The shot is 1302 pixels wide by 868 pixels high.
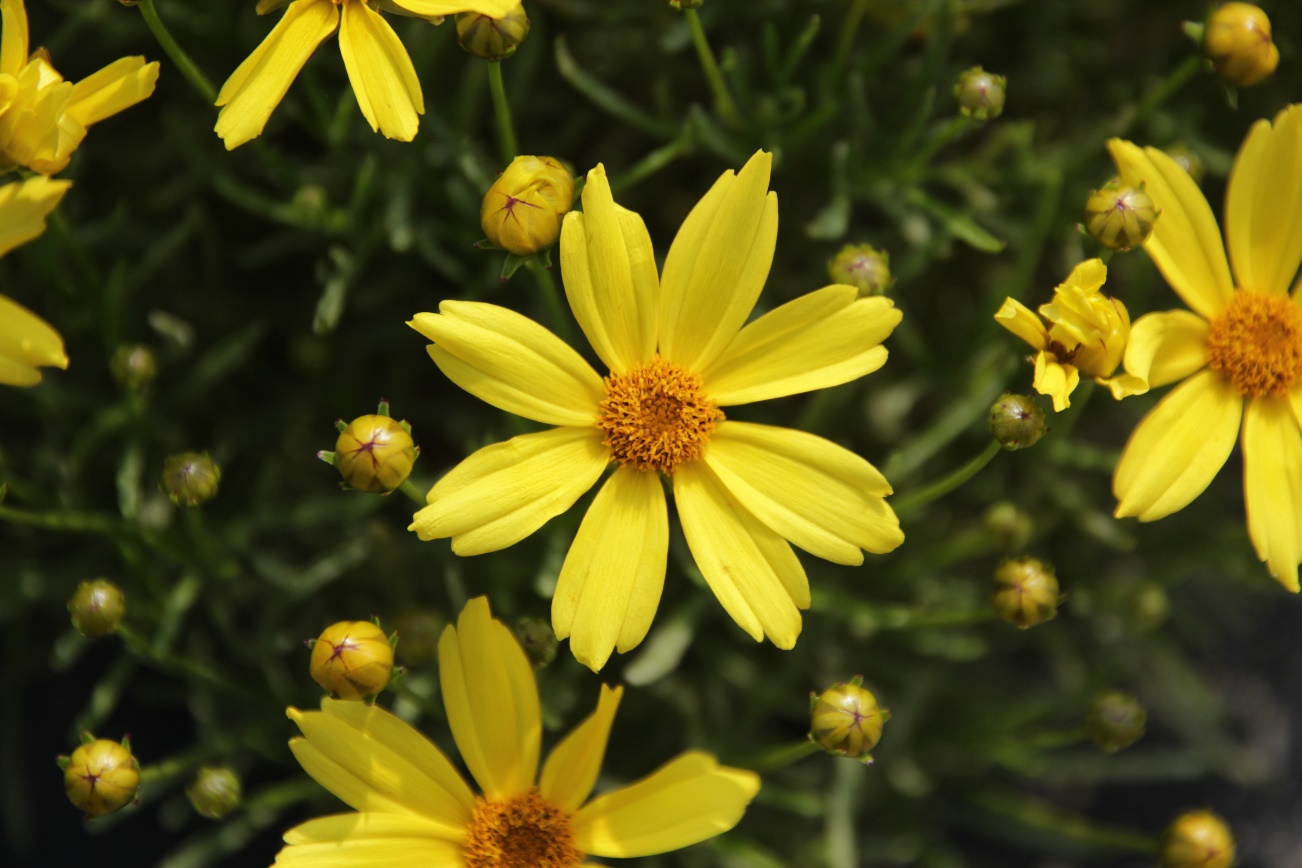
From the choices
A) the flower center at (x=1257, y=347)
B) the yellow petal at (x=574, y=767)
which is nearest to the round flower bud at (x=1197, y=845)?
the flower center at (x=1257, y=347)

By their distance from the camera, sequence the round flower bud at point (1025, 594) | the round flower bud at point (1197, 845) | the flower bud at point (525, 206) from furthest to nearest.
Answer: the round flower bud at point (1197, 845)
the round flower bud at point (1025, 594)
the flower bud at point (525, 206)

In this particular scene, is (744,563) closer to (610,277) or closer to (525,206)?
(610,277)

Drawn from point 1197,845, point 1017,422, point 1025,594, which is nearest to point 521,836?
point 1025,594

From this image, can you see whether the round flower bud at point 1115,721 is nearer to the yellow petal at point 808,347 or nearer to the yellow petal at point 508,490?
the yellow petal at point 808,347

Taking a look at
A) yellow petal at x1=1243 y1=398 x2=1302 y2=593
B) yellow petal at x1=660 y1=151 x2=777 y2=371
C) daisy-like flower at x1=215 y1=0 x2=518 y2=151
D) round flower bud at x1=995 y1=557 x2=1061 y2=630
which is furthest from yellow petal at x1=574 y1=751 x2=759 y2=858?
daisy-like flower at x1=215 y1=0 x2=518 y2=151

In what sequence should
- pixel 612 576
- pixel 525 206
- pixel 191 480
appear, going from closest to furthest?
pixel 525 206 → pixel 612 576 → pixel 191 480
